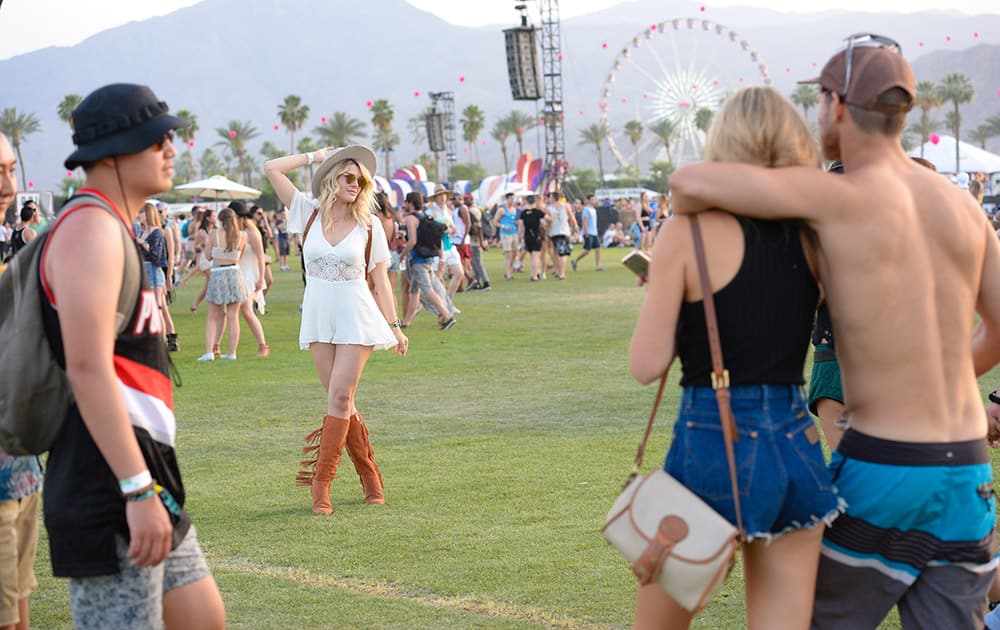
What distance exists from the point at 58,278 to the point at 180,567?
752mm

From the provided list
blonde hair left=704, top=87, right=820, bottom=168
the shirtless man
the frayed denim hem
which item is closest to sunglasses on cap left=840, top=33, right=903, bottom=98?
the shirtless man

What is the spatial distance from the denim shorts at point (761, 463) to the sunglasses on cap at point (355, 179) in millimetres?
4052

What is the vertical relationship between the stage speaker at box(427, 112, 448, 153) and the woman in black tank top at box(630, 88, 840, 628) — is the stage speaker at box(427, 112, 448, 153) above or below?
below

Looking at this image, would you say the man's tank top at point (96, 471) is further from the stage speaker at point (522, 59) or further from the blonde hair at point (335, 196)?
the stage speaker at point (522, 59)

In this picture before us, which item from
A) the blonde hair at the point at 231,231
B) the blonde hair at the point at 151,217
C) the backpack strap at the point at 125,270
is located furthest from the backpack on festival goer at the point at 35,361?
the blonde hair at the point at 151,217

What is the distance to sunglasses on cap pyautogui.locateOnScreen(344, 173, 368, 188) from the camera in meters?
6.39

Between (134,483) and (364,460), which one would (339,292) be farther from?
(134,483)

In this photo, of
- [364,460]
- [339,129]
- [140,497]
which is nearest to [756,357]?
[140,497]

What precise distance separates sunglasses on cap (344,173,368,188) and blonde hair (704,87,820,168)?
392 cm

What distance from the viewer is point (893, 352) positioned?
2678mm

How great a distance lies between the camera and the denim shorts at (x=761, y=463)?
8.48 feet

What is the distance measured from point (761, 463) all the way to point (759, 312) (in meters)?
0.34

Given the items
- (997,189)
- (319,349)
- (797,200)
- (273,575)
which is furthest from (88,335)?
(997,189)

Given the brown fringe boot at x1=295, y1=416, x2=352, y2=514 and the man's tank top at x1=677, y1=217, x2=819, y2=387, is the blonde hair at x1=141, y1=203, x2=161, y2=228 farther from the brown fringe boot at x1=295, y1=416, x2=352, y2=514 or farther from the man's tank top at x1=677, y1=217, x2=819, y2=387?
the man's tank top at x1=677, y1=217, x2=819, y2=387
